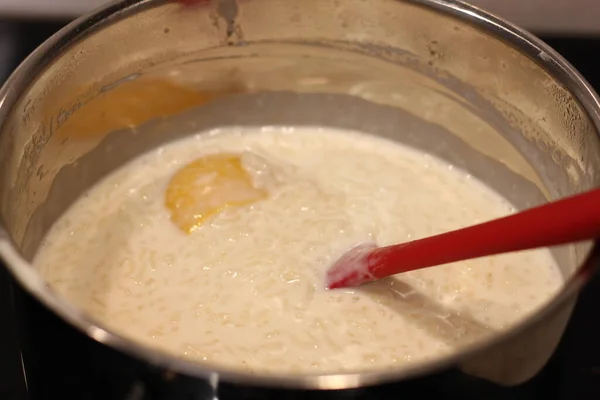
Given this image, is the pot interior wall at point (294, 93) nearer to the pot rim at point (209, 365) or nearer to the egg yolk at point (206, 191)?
the pot rim at point (209, 365)

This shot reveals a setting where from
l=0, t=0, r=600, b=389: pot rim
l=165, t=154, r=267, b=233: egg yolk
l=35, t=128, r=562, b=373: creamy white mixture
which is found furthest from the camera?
l=165, t=154, r=267, b=233: egg yolk

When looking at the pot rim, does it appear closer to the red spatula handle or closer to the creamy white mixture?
the red spatula handle

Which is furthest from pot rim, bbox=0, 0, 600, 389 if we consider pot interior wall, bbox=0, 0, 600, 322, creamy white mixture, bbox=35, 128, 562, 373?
creamy white mixture, bbox=35, 128, 562, 373

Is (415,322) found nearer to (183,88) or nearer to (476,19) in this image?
(476,19)

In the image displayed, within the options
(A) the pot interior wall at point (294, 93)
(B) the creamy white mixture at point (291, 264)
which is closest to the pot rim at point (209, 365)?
(A) the pot interior wall at point (294, 93)

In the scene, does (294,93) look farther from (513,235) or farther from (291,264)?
(513,235)

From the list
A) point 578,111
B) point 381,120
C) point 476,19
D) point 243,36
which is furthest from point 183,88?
point 578,111

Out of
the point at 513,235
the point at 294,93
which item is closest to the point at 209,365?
the point at 513,235
